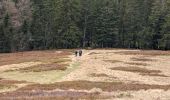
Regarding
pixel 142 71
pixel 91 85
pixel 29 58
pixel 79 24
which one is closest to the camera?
pixel 91 85

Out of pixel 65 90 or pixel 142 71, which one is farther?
pixel 142 71

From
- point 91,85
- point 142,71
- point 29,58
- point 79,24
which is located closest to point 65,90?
point 91,85

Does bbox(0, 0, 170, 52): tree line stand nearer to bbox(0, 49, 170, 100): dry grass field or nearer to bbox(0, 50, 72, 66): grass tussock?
bbox(0, 50, 72, 66): grass tussock

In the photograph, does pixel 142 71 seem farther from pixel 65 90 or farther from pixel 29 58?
pixel 29 58

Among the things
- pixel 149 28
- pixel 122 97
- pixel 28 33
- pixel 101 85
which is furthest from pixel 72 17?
pixel 122 97

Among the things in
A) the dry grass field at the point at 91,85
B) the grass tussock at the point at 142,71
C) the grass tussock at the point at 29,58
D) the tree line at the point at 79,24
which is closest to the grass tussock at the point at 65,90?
the dry grass field at the point at 91,85

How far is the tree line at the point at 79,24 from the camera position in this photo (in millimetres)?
133000

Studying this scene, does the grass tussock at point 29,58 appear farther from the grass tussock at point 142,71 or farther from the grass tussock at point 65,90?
the grass tussock at point 65,90

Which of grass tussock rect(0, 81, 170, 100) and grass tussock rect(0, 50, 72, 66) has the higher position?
grass tussock rect(0, 81, 170, 100)

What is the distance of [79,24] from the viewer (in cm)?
14050

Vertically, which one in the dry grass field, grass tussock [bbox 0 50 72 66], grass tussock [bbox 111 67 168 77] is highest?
the dry grass field

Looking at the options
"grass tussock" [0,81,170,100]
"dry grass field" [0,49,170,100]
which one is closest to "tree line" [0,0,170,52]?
"dry grass field" [0,49,170,100]

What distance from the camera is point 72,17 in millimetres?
136500

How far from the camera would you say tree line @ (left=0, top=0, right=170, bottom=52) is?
133 metres
